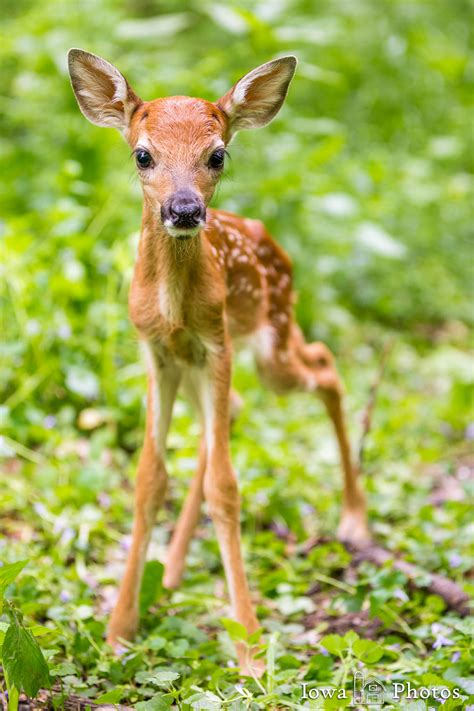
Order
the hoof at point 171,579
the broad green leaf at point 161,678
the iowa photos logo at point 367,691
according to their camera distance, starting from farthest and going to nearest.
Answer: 1. the hoof at point 171,579
2. the iowa photos logo at point 367,691
3. the broad green leaf at point 161,678

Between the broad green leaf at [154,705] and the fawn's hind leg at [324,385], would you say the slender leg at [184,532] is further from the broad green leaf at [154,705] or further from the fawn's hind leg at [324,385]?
the broad green leaf at [154,705]

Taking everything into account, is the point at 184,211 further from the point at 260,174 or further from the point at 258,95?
the point at 260,174

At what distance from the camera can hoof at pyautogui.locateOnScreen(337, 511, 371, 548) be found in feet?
14.7

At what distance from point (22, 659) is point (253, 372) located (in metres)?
3.97

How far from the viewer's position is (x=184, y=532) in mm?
4148

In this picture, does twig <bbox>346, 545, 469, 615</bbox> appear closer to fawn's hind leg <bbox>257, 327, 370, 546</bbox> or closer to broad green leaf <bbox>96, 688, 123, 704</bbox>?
fawn's hind leg <bbox>257, 327, 370, 546</bbox>

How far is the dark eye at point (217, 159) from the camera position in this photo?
124 inches

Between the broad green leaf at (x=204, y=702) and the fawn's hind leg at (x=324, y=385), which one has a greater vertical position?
the fawn's hind leg at (x=324, y=385)

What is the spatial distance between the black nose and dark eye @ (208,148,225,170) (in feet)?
0.84

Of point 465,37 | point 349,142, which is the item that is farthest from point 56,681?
point 465,37

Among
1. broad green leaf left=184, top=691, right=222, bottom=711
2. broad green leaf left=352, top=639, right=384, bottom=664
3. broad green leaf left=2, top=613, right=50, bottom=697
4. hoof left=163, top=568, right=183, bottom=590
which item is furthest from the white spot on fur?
broad green leaf left=2, top=613, right=50, bottom=697

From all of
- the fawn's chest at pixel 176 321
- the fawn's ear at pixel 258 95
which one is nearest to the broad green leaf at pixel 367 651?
the fawn's chest at pixel 176 321

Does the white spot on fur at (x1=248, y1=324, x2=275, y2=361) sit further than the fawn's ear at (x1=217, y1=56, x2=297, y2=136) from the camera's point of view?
Yes

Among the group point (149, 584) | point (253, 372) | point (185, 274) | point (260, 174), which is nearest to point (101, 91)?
point (185, 274)
